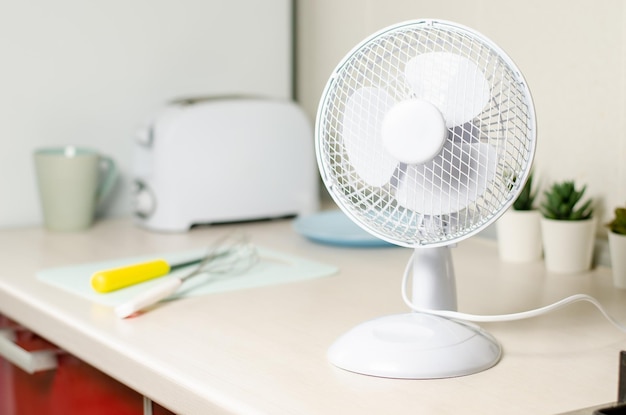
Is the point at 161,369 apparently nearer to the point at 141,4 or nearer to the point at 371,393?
the point at 371,393

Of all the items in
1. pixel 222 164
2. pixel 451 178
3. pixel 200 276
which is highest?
pixel 451 178

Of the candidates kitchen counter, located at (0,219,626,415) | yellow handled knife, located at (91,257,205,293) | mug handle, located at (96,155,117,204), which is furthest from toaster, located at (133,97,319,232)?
yellow handled knife, located at (91,257,205,293)

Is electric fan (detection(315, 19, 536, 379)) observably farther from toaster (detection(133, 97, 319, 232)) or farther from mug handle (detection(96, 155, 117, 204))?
mug handle (detection(96, 155, 117, 204))

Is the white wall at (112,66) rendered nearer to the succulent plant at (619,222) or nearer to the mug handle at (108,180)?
the mug handle at (108,180)

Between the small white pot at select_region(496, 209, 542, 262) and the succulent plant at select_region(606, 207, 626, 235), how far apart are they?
13cm

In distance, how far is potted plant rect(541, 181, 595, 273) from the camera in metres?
1.28

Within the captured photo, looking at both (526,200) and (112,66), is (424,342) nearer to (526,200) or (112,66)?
(526,200)

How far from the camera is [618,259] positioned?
1212 millimetres

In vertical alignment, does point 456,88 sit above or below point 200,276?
above

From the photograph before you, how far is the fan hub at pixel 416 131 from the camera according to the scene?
82 cm

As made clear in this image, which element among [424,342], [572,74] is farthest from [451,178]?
[572,74]

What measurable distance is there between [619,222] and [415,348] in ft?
1.64

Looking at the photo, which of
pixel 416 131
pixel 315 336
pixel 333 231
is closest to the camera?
pixel 416 131

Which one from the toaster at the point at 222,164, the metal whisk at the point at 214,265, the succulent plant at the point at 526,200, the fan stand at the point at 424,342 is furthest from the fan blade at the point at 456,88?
the toaster at the point at 222,164
